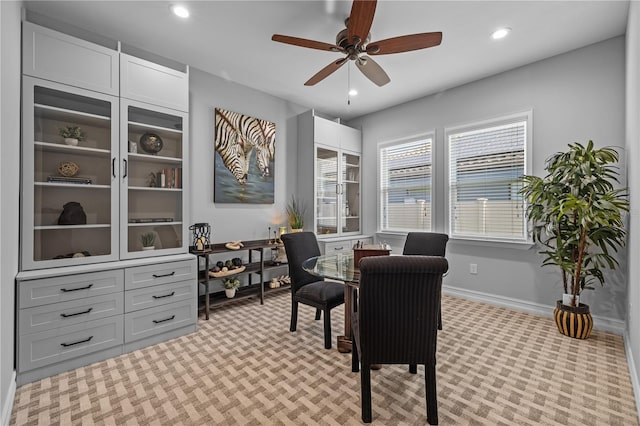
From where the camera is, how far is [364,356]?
164cm

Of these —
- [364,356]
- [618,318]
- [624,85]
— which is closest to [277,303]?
[364,356]

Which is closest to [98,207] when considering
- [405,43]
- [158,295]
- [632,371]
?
[158,295]

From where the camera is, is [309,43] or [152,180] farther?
[152,180]

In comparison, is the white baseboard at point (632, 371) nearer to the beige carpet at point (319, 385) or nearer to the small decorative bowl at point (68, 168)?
the beige carpet at point (319, 385)

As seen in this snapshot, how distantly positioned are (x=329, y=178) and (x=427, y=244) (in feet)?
6.94

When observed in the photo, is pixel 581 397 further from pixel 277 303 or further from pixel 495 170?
pixel 277 303

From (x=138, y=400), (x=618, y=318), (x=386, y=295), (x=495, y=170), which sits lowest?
(x=138, y=400)

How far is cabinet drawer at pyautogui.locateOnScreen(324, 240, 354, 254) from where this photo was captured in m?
4.36

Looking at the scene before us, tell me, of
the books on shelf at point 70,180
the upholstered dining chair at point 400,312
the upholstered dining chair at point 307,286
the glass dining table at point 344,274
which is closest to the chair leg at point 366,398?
the upholstered dining chair at point 400,312

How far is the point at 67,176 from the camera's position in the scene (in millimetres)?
2436

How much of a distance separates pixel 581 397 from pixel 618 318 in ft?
5.08

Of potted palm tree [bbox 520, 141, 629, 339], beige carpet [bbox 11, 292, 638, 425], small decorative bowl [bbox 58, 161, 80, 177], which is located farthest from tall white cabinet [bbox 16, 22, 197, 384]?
potted palm tree [bbox 520, 141, 629, 339]

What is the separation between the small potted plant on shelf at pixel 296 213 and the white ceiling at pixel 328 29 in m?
1.80

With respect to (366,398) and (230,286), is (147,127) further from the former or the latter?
(366,398)
